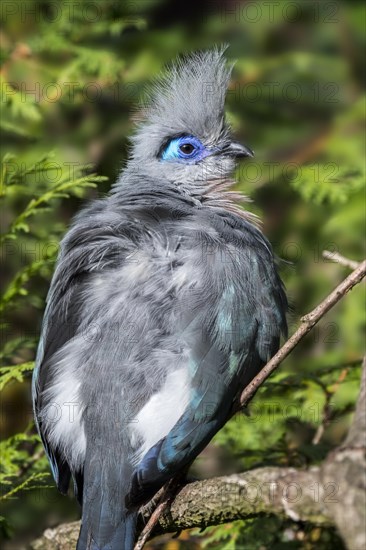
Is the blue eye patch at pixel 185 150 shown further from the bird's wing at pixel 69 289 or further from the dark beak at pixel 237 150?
the bird's wing at pixel 69 289

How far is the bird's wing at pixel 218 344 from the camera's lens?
12.3 ft

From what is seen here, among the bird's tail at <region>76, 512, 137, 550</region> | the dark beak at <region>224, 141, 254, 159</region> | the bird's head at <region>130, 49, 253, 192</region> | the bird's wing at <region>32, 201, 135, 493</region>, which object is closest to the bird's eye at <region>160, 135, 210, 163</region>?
the bird's head at <region>130, 49, 253, 192</region>

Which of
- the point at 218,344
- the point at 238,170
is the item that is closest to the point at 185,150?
the point at 238,170

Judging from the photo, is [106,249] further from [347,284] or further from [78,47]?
[78,47]

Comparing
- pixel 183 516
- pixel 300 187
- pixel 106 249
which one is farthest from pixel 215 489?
pixel 300 187

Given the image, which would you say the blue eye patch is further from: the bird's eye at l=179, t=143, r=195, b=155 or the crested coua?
the crested coua

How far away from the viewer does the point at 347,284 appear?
3469 mm

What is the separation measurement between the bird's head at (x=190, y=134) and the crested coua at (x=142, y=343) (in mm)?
473

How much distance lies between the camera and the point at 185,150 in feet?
16.7

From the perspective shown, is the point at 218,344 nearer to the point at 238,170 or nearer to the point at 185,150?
the point at 185,150

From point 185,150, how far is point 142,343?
1.57 m

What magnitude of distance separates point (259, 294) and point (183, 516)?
42.0 inches

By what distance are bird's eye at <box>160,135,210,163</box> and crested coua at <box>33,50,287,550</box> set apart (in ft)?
1.74

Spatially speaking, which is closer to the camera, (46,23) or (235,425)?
(235,425)
